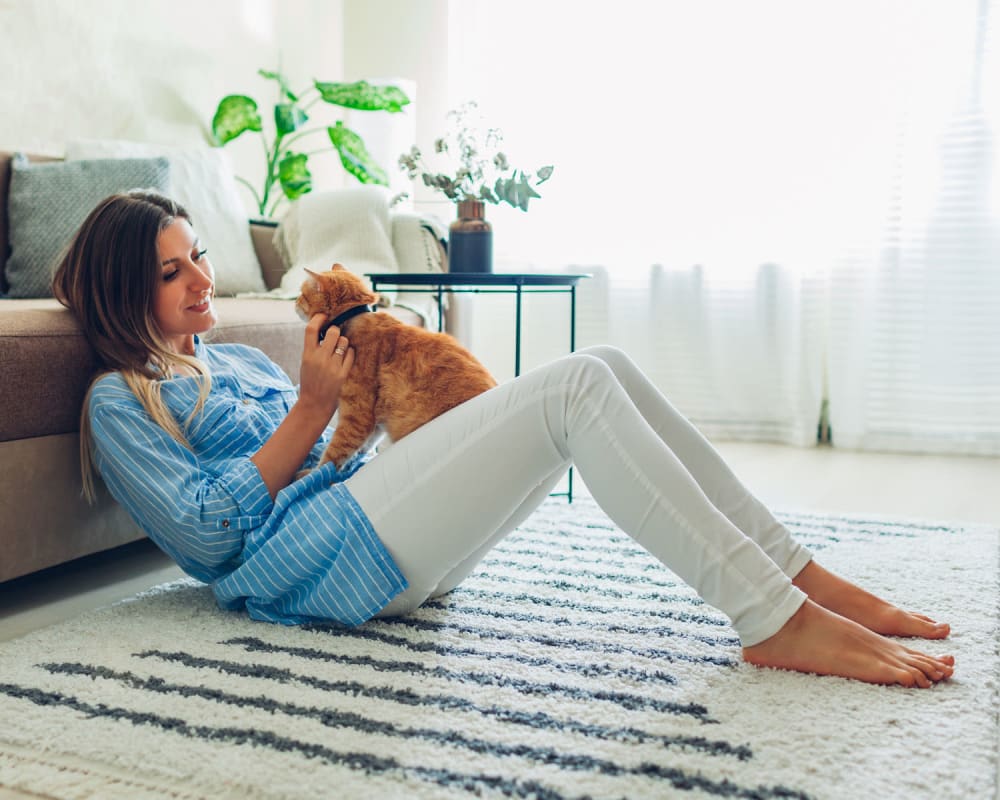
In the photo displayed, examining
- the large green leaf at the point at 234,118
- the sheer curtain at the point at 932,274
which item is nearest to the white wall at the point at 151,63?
the large green leaf at the point at 234,118

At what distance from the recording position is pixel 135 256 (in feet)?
4.91

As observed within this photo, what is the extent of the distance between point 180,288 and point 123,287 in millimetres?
87

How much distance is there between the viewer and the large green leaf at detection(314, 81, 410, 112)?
3576 millimetres

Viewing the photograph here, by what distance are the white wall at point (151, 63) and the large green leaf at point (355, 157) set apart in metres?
0.46

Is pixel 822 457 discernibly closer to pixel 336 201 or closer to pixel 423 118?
pixel 336 201

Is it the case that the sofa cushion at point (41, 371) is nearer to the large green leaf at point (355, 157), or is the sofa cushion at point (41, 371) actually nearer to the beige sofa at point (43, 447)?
the beige sofa at point (43, 447)

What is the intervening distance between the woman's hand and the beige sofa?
0.39 m

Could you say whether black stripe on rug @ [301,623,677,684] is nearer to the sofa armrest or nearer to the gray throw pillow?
the gray throw pillow

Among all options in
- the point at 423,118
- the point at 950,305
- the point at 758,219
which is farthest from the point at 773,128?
the point at 423,118

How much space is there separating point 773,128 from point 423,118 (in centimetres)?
149

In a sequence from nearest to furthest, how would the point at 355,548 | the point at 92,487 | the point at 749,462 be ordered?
the point at 355,548, the point at 92,487, the point at 749,462

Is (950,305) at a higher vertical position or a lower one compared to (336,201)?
lower

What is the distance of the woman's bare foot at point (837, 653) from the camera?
1.24m

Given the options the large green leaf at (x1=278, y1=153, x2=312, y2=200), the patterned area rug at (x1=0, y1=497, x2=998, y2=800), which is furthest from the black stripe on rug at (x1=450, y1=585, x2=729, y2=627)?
the large green leaf at (x1=278, y1=153, x2=312, y2=200)
